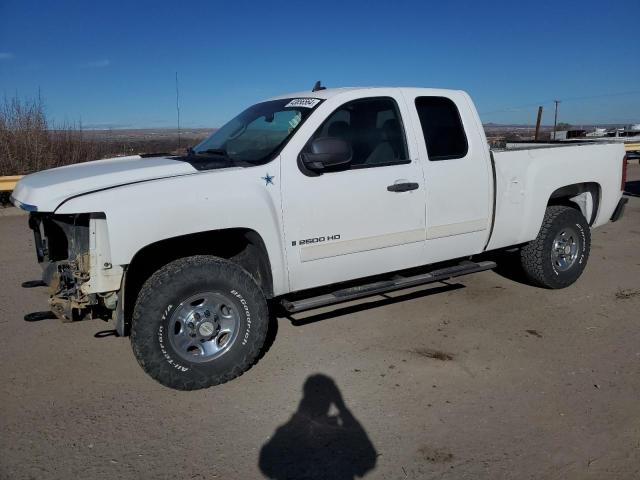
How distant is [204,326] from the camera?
3.71 m

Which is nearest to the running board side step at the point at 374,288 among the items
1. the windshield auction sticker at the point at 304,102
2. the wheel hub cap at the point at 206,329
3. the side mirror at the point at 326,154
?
the wheel hub cap at the point at 206,329

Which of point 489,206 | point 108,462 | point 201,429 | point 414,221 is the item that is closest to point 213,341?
point 201,429

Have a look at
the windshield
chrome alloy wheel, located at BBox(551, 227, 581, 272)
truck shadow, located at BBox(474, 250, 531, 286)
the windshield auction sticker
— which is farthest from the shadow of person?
chrome alloy wheel, located at BBox(551, 227, 581, 272)

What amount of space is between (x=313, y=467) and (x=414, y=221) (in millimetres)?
2239

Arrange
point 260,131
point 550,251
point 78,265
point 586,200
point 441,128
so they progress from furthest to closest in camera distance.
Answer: point 586,200, point 550,251, point 441,128, point 260,131, point 78,265

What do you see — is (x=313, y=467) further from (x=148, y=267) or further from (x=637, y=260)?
(x=637, y=260)

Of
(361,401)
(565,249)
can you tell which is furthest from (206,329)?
(565,249)

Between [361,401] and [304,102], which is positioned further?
[304,102]

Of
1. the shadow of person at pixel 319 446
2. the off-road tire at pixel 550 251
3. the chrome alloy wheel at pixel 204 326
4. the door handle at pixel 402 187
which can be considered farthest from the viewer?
the off-road tire at pixel 550 251

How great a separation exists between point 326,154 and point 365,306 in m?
2.03

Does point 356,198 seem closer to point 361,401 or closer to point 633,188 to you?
point 361,401

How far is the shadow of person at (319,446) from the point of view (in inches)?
111

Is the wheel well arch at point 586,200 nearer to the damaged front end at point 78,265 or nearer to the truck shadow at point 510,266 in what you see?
the truck shadow at point 510,266

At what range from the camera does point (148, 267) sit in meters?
4.08
